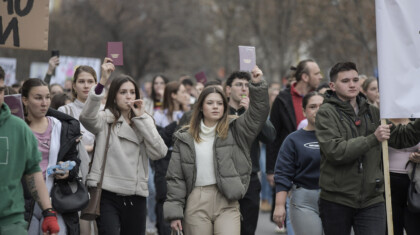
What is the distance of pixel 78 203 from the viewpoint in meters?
7.34

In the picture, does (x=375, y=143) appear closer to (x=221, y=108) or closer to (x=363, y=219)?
(x=363, y=219)

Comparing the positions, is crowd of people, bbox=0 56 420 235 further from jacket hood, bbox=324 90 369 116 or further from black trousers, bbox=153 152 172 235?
black trousers, bbox=153 152 172 235

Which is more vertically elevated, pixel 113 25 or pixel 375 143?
pixel 113 25

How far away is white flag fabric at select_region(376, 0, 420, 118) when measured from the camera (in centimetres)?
709

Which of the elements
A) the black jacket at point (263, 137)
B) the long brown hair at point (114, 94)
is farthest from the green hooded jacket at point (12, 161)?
the black jacket at point (263, 137)

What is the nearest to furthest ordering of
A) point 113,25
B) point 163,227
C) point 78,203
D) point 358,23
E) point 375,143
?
point 375,143 → point 78,203 → point 163,227 → point 358,23 → point 113,25

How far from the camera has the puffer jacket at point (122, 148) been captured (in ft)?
26.1

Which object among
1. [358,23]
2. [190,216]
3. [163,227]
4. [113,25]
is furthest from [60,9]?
[190,216]

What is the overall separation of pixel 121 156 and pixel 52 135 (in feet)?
2.80

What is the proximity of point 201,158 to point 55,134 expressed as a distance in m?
1.42

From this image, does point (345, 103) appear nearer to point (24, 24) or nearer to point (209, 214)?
point (209, 214)

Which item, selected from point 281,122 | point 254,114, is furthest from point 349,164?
point 281,122

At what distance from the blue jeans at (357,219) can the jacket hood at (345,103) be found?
2.85 ft

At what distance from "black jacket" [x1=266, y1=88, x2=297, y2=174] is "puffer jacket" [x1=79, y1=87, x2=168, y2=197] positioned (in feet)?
8.02
